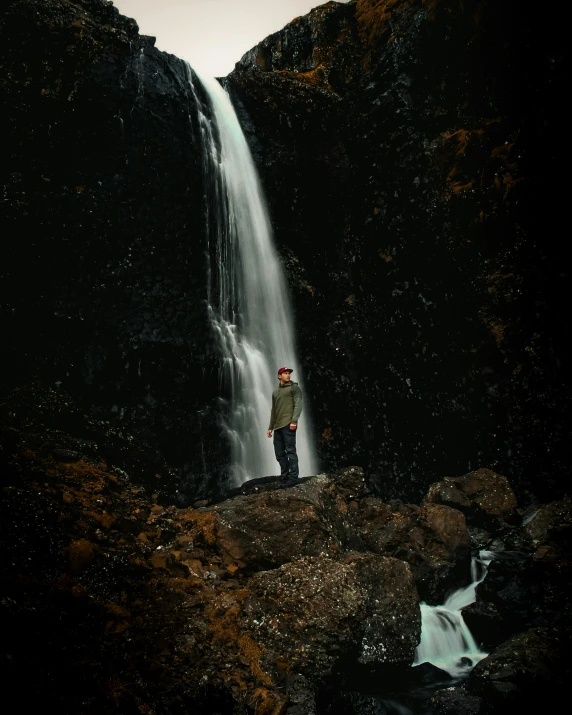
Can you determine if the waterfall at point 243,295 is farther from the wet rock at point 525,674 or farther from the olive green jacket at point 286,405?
the wet rock at point 525,674

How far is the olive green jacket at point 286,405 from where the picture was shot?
8.55 meters

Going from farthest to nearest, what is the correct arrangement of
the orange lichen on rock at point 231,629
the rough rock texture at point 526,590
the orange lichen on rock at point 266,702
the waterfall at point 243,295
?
the waterfall at point 243,295 → the rough rock texture at point 526,590 → the orange lichen on rock at point 231,629 → the orange lichen on rock at point 266,702

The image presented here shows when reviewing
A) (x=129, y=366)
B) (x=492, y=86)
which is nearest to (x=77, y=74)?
(x=129, y=366)

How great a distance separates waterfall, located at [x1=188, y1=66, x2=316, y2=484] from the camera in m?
12.7

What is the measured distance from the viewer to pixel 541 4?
12094 mm

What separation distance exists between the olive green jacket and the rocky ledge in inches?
→ 46.2

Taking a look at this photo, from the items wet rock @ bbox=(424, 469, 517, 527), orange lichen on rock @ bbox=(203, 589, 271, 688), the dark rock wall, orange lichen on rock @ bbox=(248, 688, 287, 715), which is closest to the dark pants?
orange lichen on rock @ bbox=(203, 589, 271, 688)

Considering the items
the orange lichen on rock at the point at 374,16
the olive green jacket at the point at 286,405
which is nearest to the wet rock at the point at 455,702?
the olive green jacket at the point at 286,405

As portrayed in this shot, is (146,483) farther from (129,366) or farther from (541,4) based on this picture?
(541,4)

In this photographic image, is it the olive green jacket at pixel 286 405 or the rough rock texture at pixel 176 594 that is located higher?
the olive green jacket at pixel 286 405

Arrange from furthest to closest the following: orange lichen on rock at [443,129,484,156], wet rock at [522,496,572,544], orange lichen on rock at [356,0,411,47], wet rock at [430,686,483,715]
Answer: orange lichen on rock at [356,0,411,47], orange lichen on rock at [443,129,484,156], wet rock at [522,496,572,544], wet rock at [430,686,483,715]

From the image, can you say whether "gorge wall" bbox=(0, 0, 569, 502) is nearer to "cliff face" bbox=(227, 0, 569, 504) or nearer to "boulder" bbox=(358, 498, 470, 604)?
"cliff face" bbox=(227, 0, 569, 504)

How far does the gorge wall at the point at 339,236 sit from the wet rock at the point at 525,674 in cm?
596

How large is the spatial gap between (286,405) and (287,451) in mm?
845
